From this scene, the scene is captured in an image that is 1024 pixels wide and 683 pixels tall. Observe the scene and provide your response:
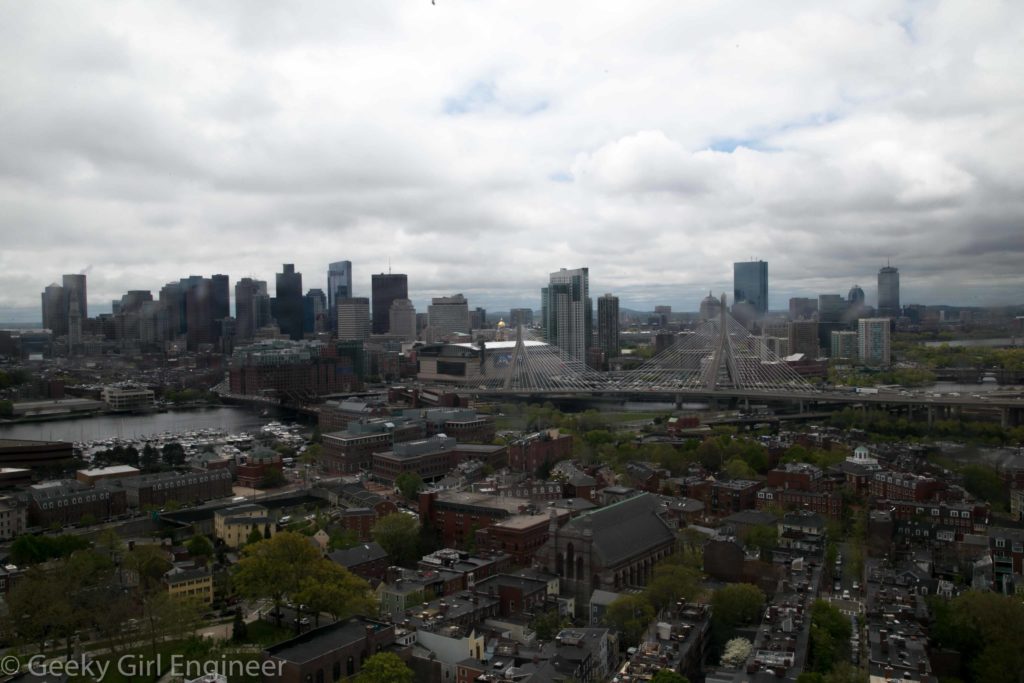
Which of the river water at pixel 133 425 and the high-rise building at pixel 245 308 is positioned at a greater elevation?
the high-rise building at pixel 245 308

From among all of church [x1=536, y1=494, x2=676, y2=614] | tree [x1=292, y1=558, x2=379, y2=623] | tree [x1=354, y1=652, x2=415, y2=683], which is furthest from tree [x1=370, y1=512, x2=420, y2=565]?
tree [x1=354, y1=652, x2=415, y2=683]

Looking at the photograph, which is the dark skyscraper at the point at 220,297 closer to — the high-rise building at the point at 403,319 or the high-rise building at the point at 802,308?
the high-rise building at the point at 403,319

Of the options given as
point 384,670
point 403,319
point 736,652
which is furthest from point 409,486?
point 403,319

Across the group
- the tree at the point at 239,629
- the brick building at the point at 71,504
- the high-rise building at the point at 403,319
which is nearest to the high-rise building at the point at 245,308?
the high-rise building at the point at 403,319

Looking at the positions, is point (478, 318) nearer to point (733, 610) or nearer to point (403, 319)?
point (403, 319)

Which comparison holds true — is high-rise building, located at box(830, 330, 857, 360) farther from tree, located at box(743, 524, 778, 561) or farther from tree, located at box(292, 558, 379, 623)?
tree, located at box(292, 558, 379, 623)
